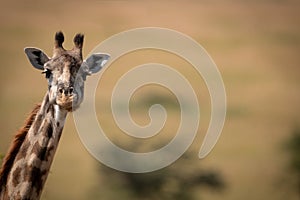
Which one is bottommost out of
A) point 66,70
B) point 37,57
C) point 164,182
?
point 66,70

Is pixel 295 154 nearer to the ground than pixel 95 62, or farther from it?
farther from it

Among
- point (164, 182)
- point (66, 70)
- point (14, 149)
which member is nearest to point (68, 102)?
point (66, 70)

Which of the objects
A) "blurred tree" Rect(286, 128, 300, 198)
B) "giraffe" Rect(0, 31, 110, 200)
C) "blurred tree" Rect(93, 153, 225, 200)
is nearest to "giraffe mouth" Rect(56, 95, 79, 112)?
"giraffe" Rect(0, 31, 110, 200)

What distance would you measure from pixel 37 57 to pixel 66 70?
0.32 metres

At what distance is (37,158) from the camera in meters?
3.87

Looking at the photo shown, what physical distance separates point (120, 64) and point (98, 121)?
667 millimetres

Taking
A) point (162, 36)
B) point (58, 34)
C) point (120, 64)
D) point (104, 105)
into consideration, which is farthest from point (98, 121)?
point (58, 34)

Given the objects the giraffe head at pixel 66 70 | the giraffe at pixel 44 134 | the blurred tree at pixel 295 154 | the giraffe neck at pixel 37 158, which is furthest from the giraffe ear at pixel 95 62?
the blurred tree at pixel 295 154

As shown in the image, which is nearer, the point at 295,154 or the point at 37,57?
the point at 37,57

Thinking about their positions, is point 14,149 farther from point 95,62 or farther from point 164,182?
point 164,182

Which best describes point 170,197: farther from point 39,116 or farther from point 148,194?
point 39,116

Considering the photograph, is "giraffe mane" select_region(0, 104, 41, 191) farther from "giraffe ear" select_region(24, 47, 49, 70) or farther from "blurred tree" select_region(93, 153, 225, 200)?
"blurred tree" select_region(93, 153, 225, 200)

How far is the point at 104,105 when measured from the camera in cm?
635

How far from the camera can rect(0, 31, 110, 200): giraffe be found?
379 cm
